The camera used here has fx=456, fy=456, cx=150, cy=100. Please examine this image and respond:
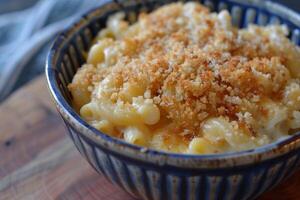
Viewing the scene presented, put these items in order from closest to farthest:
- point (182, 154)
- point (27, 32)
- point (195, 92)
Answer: point (182, 154) → point (195, 92) → point (27, 32)

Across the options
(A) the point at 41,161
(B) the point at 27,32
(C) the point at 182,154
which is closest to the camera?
(C) the point at 182,154

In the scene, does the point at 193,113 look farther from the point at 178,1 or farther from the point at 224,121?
the point at 178,1

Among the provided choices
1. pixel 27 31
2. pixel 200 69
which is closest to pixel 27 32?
pixel 27 31

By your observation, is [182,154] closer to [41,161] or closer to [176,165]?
[176,165]

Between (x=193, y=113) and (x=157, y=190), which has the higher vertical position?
(x=193, y=113)

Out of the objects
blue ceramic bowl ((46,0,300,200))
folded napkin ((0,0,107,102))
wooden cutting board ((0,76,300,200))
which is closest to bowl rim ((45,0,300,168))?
blue ceramic bowl ((46,0,300,200))

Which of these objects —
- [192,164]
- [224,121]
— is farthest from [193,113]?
[192,164]
